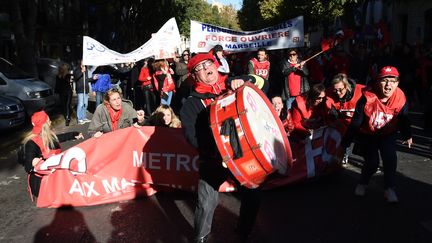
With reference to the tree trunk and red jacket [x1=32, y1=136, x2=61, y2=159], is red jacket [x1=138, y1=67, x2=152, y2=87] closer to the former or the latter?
the tree trunk

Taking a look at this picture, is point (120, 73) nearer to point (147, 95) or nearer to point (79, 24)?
point (147, 95)

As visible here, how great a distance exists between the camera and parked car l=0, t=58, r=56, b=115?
37.4 feet

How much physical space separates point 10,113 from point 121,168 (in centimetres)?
532

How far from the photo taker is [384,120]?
4699mm

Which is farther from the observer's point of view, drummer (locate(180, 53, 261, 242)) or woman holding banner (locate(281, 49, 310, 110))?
woman holding banner (locate(281, 49, 310, 110))

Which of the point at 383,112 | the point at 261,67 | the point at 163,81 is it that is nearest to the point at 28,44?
the point at 163,81

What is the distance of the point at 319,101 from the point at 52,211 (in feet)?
10.9

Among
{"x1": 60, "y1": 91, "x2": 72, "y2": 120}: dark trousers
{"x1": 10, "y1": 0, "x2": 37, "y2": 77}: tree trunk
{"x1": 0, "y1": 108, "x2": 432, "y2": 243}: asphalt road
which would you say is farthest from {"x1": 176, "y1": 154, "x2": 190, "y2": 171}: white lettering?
{"x1": 10, "y1": 0, "x2": 37, "y2": 77}: tree trunk

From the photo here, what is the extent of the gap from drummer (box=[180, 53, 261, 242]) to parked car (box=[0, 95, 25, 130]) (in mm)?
6840

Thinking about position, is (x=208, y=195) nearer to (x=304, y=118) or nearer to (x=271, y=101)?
(x=304, y=118)

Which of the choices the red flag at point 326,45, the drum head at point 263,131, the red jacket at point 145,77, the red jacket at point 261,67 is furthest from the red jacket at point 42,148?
the red jacket at point 145,77

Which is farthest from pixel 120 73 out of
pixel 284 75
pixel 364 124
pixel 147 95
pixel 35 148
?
pixel 364 124

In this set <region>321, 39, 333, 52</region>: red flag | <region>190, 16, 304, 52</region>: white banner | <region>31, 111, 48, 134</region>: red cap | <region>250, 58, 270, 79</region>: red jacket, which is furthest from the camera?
<region>190, 16, 304, 52</region>: white banner

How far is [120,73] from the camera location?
12484mm
